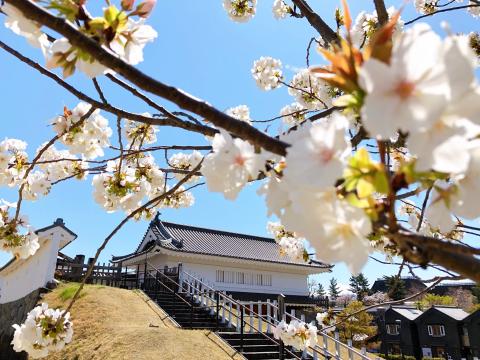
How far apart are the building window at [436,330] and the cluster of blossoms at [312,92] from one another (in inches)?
875

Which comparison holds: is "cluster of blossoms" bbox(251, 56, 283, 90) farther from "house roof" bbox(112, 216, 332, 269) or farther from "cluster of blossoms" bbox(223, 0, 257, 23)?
"house roof" bbox(112, 216, 332, 269)

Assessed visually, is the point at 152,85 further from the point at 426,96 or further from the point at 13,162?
the point at 13,162

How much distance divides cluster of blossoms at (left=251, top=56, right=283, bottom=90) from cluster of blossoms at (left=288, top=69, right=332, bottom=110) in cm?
24

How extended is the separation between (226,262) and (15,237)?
16.0 m

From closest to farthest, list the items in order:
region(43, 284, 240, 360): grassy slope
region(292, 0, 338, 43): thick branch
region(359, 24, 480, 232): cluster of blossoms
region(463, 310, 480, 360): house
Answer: region(359, 24, 480, 232): cluster of blossoms → region(292, 0, 338, 43): thick branch → region(43, 284, 240, 360): grassy slope → region(463, 310, 480, 360): house

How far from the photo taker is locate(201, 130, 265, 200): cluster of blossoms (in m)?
0.72

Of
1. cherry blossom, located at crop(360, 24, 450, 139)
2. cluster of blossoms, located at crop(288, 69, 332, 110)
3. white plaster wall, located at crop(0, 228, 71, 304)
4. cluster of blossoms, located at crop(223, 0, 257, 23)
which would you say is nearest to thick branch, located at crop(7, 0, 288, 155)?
cherry blossom, located at crop(360, 24, 450, 139)

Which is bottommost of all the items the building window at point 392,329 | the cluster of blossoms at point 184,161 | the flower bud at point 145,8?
the building window at point 392,329

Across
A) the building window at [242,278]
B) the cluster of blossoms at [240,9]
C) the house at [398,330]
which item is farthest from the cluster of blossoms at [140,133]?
the house at [398,330]

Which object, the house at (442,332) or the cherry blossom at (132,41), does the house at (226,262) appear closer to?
the house at (442,332)

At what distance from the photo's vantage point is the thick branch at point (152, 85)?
24.9 inches

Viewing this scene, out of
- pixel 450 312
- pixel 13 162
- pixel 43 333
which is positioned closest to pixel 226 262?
pixel 450 312

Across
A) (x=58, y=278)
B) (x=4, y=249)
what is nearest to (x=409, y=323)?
(x=58, y=278)

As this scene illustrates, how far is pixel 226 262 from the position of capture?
17734 millimetres
